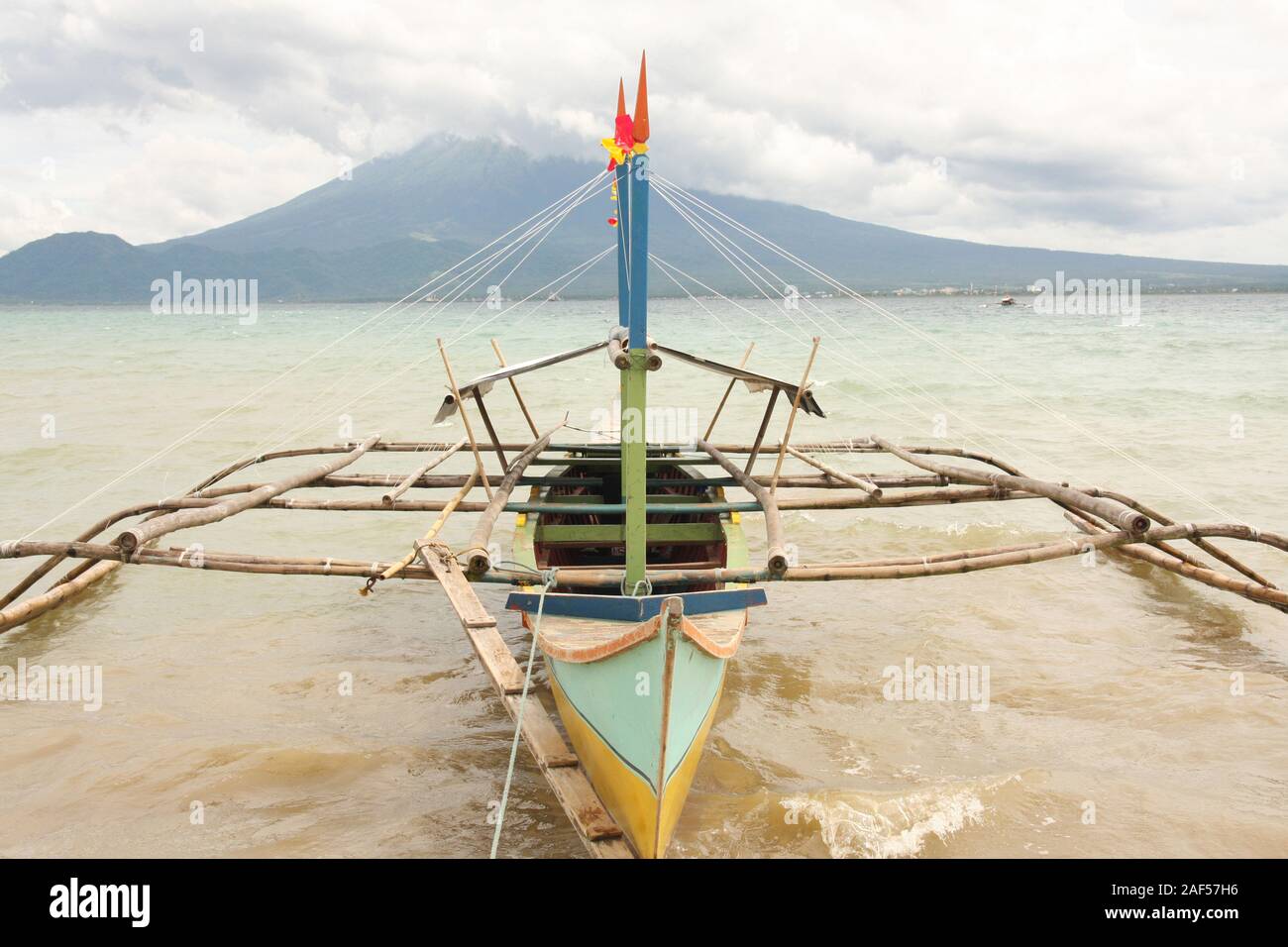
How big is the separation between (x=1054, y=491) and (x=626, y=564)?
14.4ft

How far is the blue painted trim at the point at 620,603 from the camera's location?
5289 millimetres

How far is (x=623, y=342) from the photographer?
575 centimetres

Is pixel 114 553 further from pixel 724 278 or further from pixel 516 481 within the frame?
pixel 724 278

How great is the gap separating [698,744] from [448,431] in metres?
15.4

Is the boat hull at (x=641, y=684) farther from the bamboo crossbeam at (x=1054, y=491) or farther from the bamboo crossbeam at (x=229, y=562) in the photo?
the bamboo crossbeam at (x=1054, y=491)

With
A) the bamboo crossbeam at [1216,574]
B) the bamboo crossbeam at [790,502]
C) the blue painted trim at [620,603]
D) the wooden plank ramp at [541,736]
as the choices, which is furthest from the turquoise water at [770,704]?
the bamboo crossbeam at [790,502]

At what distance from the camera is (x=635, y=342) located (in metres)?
5.44

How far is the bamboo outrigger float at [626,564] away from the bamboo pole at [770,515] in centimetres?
2

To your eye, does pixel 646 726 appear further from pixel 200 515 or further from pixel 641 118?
pixel 200 515

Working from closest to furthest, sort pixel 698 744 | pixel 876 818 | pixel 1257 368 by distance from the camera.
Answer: pixel 698 744
pixel 876 818
pixel 1257 368

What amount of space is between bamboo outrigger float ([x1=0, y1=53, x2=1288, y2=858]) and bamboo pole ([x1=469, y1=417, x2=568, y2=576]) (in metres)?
0.02

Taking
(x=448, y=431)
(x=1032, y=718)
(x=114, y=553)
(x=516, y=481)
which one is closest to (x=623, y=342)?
(x=516, y=481)

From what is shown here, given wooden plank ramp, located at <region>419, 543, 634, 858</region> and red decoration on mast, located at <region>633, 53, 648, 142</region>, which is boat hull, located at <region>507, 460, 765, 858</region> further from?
red decoration on mast, located at <region>633, 53, 648, 142</region>

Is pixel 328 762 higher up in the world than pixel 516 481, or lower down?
lower down
